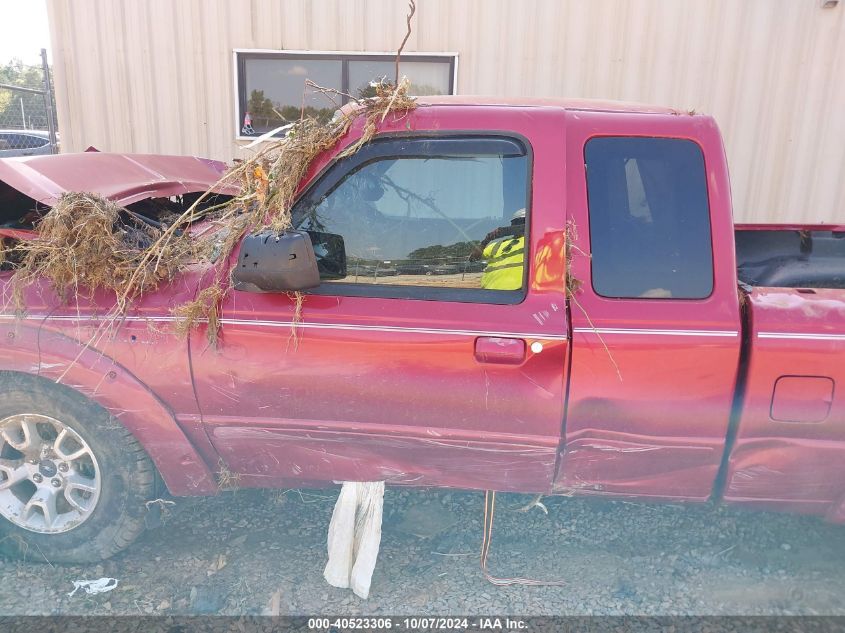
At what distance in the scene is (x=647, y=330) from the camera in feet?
7.51

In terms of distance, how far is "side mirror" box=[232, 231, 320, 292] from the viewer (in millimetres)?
2184

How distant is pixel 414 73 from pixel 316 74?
0.97m

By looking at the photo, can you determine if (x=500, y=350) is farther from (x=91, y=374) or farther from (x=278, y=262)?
(x=91, y=374)

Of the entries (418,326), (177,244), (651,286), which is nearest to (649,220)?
(651,286)

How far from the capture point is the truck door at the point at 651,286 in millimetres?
2295

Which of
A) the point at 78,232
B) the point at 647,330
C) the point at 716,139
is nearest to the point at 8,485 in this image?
the point at 78,232

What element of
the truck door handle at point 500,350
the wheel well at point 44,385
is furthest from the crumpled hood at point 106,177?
the truck door handle at point 500,350

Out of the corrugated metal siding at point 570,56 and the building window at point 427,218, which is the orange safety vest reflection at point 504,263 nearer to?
the building window at point 427,218

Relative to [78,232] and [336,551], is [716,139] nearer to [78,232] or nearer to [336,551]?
[336,551]

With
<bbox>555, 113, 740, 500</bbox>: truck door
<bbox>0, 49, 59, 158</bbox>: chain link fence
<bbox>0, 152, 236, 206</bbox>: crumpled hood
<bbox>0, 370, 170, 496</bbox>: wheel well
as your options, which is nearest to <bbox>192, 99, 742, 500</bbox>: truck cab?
<bbox>555, 113, 740, 500</bbox>: truck door

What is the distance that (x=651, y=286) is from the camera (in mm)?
2340

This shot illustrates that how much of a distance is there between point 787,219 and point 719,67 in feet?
5.37

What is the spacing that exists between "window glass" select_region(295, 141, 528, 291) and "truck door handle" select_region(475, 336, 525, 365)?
0.21 meters

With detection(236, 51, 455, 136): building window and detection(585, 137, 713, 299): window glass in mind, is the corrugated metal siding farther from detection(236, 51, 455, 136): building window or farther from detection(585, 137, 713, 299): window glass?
detection(585, 137, 713, 299): window glass
